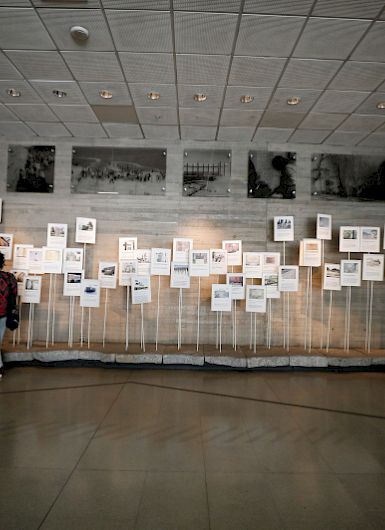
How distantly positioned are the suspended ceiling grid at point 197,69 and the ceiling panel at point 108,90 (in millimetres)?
18

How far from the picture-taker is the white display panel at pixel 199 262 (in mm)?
6844

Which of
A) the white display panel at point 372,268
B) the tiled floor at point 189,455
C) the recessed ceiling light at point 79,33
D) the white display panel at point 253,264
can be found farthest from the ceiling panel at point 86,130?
the white display panel at point 372,268

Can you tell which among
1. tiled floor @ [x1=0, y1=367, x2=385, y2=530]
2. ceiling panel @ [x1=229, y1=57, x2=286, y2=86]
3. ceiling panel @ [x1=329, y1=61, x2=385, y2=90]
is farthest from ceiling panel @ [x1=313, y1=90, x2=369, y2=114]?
tiled floor @ [x1=0, y1=367, x2=385, y2=530]

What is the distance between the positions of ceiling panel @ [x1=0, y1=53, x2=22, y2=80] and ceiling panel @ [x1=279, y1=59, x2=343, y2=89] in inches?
150

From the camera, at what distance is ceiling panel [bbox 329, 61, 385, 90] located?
4.81 metres

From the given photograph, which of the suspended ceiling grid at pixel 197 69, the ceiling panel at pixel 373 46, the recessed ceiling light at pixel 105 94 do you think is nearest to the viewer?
the suspended ceiling grid at pixel 197 69

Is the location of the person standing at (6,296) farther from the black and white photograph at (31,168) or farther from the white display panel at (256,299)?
the white display panel at (256,299)

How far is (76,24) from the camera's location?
13.6ft

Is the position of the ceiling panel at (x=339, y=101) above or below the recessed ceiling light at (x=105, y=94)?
above

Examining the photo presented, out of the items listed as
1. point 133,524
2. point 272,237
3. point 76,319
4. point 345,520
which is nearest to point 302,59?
point 272,237

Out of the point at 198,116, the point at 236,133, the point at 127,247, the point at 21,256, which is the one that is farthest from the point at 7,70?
the point at 236,133

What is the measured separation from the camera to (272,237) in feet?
24.9

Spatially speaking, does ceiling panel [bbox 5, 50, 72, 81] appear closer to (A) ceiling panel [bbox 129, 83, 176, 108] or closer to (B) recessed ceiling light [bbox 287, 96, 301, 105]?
(A) ceiling panel [bbox 129, 83, 176, 108]

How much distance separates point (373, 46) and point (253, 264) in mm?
3907
